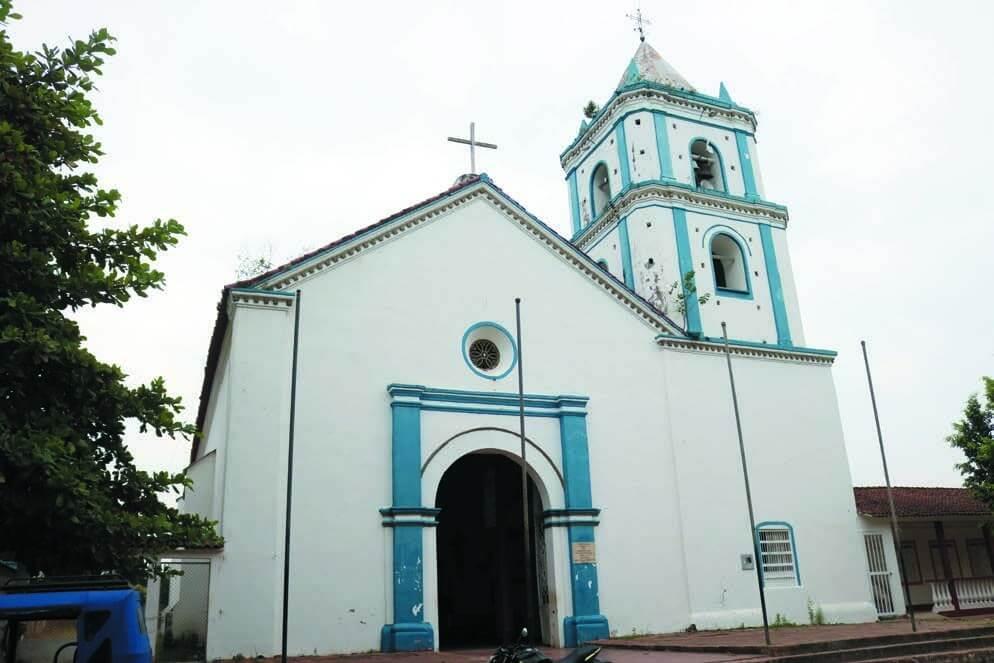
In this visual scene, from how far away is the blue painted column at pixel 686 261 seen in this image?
18.3 m

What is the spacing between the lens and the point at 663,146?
65.9 feet

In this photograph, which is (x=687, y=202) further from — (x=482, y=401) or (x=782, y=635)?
(x=782, y=635)

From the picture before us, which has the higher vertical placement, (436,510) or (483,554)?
(436,510)

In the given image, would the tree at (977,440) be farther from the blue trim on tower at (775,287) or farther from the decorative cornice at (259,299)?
the decorative cornice at (259,299)

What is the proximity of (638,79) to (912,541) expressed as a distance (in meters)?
13.8

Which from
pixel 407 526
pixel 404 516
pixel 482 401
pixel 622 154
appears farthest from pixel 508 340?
pixel 622 154

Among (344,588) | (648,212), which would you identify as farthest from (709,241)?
(344,588)

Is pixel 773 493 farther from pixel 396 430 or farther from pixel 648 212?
pixel 396 430

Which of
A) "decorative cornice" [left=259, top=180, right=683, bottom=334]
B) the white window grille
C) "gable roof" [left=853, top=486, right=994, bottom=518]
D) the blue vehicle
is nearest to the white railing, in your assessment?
"gable roof" [left=853, top=486, right=994, bottom=518]

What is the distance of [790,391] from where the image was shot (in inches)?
714

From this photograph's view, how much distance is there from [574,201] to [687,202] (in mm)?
4391

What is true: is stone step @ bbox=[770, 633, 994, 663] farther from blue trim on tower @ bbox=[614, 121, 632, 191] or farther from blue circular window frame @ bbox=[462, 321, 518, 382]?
blue trim on tower @ bbox=[614, 121, 632, 191]

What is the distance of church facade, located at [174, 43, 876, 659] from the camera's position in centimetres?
1293

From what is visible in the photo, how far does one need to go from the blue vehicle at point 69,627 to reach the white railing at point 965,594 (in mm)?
19302
